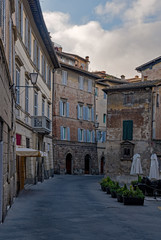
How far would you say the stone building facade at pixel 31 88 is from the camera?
66.2 feet

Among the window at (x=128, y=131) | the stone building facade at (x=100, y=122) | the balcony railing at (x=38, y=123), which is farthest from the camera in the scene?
the stone building facade at (x=100, y=122)

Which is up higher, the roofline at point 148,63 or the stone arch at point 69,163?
the roofline at point 148,63

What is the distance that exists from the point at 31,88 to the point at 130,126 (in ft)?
42.0

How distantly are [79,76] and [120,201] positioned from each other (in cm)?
3236

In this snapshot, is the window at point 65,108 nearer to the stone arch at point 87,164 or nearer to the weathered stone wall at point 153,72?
the stone arch at point 87,164

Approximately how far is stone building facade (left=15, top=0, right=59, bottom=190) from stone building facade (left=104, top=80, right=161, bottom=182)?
5833mm

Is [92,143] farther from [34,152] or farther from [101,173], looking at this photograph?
[34,152]

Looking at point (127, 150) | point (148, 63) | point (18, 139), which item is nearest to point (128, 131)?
point (127, 150)

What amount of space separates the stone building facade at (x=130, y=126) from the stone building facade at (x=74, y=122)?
8.57 meters

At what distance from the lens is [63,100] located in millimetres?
43688

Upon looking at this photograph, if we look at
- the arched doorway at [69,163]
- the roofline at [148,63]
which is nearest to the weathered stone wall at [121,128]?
the roofline at [148,63]

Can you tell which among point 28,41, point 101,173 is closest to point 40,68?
point 28,41

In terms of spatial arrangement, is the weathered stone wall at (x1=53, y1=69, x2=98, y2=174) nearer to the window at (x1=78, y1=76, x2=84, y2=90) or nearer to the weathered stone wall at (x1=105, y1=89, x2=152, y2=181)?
the window at (x1=78, y1=76, x2=84, y2=90)

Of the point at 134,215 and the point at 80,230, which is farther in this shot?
the point at 134,215
